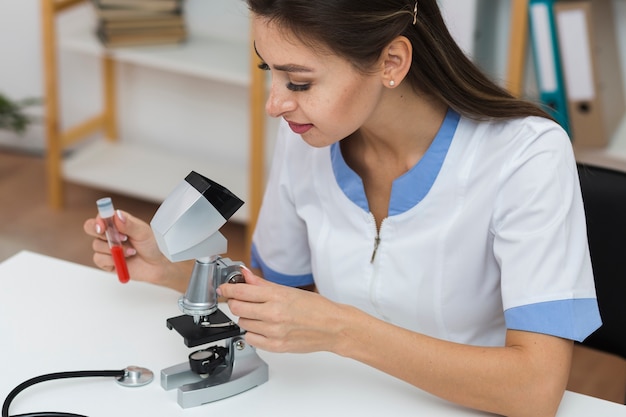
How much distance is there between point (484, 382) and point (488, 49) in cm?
172

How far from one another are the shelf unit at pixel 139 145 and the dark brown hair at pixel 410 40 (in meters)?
1.44

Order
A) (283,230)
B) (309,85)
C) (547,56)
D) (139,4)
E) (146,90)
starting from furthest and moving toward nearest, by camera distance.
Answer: (146,90), (139,4), (547,56), (283,230), (309,85)

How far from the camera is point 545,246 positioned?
1.30 meters

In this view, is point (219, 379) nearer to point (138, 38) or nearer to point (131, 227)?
point (131, 227)

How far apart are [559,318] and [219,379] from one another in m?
0.46

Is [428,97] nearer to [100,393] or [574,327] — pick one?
[574,327]

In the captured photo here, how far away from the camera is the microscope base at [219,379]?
1.23m

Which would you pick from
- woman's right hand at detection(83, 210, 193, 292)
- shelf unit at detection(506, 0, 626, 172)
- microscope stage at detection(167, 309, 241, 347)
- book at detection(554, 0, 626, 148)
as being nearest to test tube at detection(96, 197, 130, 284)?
woman's right hand at detection(83, 210, 193, 292)

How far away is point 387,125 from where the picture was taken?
→ 1.47 meters

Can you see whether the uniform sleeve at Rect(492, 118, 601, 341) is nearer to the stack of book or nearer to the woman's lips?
the woman's lips

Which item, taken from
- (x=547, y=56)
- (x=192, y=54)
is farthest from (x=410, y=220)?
(x=192, y=54)

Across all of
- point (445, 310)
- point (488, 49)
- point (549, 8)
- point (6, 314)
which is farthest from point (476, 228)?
point (488, 49)

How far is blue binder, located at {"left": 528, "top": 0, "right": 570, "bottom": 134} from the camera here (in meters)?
2.39

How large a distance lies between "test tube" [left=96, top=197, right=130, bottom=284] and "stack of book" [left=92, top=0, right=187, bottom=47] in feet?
5.85
